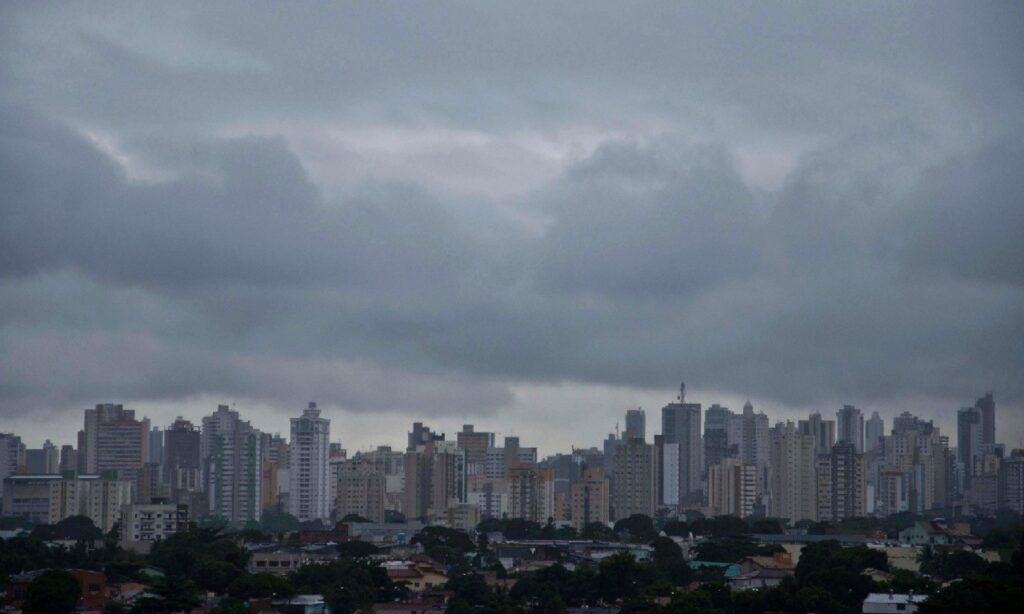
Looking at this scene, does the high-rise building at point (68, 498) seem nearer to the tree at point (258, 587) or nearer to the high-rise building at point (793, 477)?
the high-rise building at point (793, 477)

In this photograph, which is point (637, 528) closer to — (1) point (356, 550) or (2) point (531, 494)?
(1) point (356, 550)

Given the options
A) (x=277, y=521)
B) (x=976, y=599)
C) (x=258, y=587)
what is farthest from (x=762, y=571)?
(x=277, y=521)

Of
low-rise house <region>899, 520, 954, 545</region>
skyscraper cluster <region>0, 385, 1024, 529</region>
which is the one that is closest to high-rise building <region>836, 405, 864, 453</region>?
skyscraper cluster <region>0, 385, 1024, 529</region>

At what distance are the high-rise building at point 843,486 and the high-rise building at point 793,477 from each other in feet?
7.79

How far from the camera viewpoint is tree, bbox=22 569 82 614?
3531 centimetres

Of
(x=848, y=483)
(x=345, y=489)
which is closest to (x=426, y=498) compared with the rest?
(x=345, y=489)

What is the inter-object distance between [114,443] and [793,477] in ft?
156

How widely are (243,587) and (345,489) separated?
63434mm

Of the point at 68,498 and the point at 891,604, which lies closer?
the point at 891,604

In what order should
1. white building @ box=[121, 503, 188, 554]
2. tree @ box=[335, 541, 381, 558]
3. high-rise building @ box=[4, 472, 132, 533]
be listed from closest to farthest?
tree @ box=[335, 541, 381, 558]
white building @ box=[121, 503, 188, 554]
high-rise building @ box=[4, 472, 132, 533]

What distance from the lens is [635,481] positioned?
347 feet

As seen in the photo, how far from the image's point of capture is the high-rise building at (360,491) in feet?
333

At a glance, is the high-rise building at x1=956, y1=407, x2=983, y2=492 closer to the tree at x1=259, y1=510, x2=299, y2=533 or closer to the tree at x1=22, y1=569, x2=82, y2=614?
the tree at x1=259, y1=510, x2=299, y2=533

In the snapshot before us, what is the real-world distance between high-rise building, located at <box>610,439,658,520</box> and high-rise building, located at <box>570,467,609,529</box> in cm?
886
